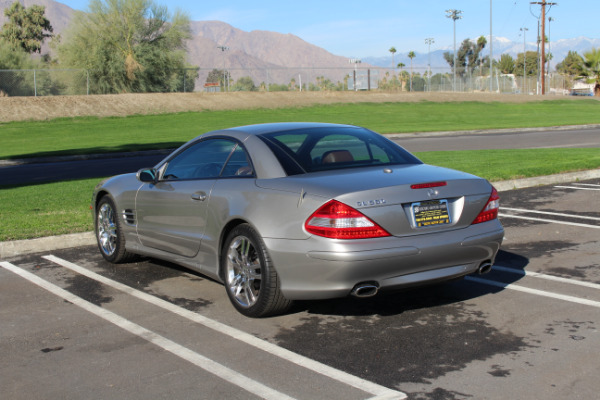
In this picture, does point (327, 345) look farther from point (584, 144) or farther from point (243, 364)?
point (584, 144)

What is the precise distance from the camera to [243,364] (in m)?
4.51

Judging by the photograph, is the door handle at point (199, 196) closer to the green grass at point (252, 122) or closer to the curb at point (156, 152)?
the curb at point (156, 152)

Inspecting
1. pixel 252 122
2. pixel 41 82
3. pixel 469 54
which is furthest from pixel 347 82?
pixel 469 54

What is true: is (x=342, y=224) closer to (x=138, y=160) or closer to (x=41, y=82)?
(x=138, y=160)

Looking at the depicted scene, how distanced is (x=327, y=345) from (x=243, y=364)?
65 cm

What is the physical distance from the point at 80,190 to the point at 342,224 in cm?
936

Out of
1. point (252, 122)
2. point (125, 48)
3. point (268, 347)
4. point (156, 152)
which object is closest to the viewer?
point (268, 347)

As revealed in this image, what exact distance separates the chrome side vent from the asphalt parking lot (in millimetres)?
517

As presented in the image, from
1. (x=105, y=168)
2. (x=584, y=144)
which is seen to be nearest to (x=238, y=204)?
(x=105, y=168)

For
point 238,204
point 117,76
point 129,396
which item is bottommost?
point 129,396

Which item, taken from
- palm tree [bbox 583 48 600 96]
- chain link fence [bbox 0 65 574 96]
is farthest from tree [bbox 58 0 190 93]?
palm tree [bbox 583 48 600 96]

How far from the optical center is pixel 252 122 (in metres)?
38.4

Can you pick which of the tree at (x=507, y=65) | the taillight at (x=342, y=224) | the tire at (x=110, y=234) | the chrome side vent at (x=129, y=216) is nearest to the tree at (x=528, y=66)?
the tree at (x=507, y=65)

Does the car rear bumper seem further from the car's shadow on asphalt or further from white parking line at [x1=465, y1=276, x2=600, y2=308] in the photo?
white parking line at [x1=465, y1=276, x2=600, y2=308]
